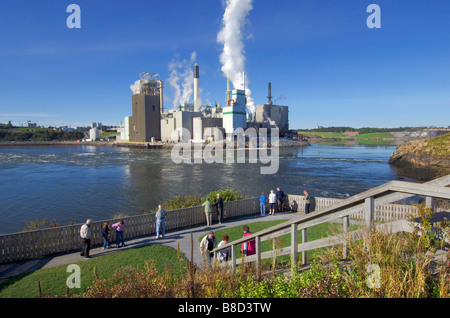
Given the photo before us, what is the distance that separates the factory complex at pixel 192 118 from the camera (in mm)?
112688

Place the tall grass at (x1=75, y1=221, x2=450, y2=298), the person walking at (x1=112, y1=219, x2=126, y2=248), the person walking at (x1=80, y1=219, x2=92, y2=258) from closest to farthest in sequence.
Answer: the tall grass at (x1=75, y1=221, x2=450, y2=298)
the person walking at (x1=80, y1=219, x2=92, y2=258)
the person walking at (x1=112, y1=219, x2=126, y2=248)

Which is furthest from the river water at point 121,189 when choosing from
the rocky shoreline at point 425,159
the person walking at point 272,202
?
the person walking at point 272,202

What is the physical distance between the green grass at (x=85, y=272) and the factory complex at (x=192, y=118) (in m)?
98.8

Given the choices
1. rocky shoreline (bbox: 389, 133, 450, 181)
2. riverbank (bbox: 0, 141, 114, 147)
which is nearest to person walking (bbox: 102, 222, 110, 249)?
rocky shoreline (bbox: 389, 133, 450, 181)

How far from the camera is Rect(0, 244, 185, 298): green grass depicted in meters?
7.89

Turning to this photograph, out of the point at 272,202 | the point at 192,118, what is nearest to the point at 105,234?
the point at 272,202

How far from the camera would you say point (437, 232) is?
423 centimetres

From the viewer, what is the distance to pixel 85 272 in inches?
357

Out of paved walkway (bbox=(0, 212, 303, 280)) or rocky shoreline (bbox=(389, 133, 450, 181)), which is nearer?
paved walkway (bbox=(0, 212, 303, 280))

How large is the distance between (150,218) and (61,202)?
56.8ft

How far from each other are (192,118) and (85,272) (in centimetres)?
11146

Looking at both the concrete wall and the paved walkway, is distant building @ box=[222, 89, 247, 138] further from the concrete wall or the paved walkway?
the paved walkway

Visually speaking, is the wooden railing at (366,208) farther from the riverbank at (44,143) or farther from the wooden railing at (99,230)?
the riverbank at (44,143)

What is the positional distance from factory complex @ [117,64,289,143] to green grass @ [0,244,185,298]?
98.8m
